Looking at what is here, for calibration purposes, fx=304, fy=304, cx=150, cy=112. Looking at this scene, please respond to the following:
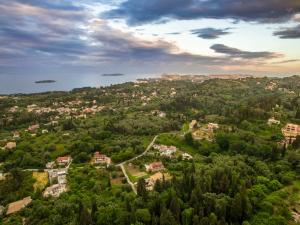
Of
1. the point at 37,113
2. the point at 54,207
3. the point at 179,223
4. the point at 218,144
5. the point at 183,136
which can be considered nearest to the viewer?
the point at 179,223

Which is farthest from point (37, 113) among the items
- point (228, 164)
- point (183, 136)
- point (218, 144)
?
point (228, 164)

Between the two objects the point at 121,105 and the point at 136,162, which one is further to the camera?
the point at 121,105

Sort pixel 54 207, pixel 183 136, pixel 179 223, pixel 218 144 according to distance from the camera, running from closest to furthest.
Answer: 1. pixel 179 223
2. pixel 54 207
3. pixel 218 144
4. pixel 183 136

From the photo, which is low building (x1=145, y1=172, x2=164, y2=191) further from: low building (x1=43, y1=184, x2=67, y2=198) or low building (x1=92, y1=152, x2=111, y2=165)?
low building (x1=43, y1=184, x2=67, y2=198)

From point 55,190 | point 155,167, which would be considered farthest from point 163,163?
point 55,190

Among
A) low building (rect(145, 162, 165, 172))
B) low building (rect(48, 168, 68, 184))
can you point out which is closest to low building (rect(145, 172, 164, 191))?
low building (rect(145, 162, 165, 172))

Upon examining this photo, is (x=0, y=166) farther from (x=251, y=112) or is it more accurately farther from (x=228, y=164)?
(x=251, y=112)

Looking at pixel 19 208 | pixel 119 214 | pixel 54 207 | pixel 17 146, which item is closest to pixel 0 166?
pixel 17 146

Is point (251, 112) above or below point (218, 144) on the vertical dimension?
above
